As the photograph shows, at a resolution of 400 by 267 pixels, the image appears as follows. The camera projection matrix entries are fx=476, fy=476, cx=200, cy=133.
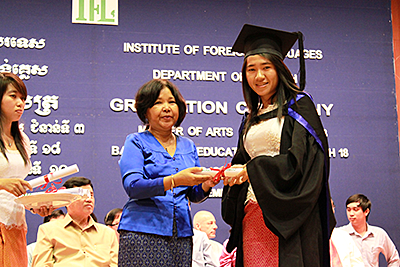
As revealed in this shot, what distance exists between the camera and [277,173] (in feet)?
6.95

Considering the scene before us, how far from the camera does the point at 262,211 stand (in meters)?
2.13

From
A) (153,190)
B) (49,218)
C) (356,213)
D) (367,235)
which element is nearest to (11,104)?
(153,190)

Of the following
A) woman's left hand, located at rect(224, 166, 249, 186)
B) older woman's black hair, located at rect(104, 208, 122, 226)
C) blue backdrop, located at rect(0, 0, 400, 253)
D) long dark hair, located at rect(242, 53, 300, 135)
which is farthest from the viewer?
blue backdrop, located at rect(0, 0, 400, 253)

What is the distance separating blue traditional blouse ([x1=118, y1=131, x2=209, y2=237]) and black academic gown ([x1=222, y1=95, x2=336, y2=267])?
54cm

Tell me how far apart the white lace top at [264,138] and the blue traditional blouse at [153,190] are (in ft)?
1.29

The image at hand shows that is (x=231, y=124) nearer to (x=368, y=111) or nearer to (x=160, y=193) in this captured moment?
(x=368, y=111)

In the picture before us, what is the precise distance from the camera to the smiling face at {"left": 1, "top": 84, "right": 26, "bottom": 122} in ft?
9.34

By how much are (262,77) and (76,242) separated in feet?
8.26

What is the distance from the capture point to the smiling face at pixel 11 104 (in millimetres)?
2846

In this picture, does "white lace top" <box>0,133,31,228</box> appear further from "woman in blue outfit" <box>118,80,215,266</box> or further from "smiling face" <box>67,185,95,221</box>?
"smiling face" <box>67,185,95,221</box>

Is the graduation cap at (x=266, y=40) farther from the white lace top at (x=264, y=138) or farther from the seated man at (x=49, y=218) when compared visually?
the seated man at (x=49, y=218)

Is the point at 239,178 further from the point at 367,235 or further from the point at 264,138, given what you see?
the point at 367,235

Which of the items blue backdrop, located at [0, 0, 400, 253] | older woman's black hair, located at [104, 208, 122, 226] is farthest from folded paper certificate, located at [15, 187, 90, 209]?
blue backdrop, located at [0, 0, 400, 253]

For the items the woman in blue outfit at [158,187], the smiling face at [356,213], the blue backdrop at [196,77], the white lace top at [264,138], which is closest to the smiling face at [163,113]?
the woman in blue outfit at [158,187]
